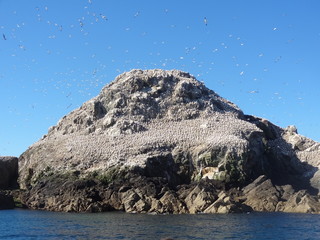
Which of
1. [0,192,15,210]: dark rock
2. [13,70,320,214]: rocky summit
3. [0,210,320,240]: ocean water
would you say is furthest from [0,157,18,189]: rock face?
[0,210,320,240]: ocean water

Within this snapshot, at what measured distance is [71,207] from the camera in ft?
180

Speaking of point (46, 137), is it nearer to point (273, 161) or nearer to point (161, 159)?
point (161, 159)

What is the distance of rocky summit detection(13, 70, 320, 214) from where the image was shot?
5572 centimetres

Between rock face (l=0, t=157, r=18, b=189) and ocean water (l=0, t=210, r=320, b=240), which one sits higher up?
rock face (l=0, t=157, r=18, b=189)

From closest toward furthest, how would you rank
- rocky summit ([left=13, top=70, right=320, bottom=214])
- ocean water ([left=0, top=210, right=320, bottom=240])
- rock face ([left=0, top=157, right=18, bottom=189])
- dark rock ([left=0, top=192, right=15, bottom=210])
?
ocean water ([left=0, top=210, right=320, bottom=240]) < rocky summit ([left=13, top=70, right=320, bottom=214]) < dark rock ([left=0, top=192, right=15, bottom=210]) < rock face ([left=0, top=157, right=18, bottom=189])

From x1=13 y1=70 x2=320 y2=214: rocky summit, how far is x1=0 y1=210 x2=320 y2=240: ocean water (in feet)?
26.2

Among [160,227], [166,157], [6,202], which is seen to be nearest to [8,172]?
[6,202]

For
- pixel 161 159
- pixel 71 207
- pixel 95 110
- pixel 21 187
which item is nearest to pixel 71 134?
pixel 95 110

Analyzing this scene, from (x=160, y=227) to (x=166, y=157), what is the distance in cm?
3247

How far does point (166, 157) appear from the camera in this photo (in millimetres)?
69750

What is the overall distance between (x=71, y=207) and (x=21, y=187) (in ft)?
76.3

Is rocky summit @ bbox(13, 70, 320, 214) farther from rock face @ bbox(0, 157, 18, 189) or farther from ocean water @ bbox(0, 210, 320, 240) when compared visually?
ocean water @ bbox(0, 210, 320, 240)

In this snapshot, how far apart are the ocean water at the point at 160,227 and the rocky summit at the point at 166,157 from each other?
7971 mm

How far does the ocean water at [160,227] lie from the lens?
110 ft
